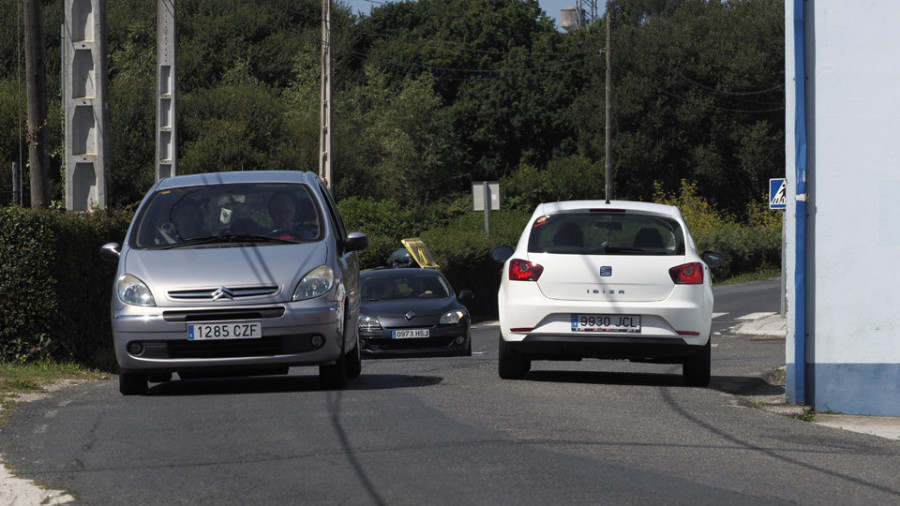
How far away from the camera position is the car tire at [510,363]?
13.0 meters

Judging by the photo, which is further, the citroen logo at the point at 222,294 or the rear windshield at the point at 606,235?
the rear windshield at the point at 606,235

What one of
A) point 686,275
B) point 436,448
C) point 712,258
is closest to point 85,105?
point 712,258

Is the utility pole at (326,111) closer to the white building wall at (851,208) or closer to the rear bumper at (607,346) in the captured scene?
the rear bumper at (607,346)

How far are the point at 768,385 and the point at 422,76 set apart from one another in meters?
63.5

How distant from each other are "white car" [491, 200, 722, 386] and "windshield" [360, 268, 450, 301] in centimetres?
902

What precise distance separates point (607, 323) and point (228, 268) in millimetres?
3462

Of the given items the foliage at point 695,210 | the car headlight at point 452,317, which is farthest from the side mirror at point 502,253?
the foliage at point 695,210

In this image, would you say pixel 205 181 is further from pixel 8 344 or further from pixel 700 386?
pixel 700 386

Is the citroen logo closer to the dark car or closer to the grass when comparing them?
the grass

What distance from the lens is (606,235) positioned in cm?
1297

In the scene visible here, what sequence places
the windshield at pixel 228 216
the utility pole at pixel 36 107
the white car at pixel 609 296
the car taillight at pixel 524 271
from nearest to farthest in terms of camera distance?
the windshield at pixel 228 216 → the white car at pixel 609 296 → the car taillight at pixel 524 271 → the utility pole at pixel 36 107

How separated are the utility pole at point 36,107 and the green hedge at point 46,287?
3188 mm

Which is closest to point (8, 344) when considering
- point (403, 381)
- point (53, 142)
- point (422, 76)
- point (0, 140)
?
point (403, 381)

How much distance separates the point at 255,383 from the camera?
42.6 feet
